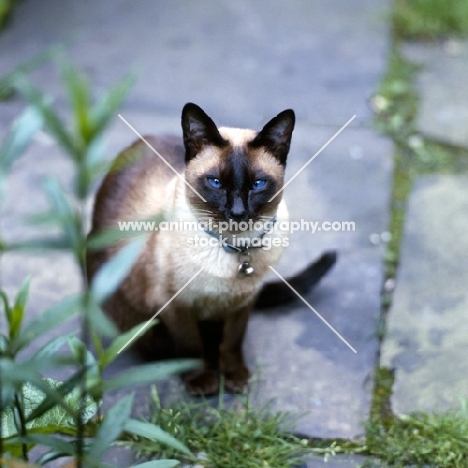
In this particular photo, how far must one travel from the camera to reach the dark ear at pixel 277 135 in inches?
81.2

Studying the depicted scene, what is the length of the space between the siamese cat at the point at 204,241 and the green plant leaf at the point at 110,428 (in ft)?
Answer: 2.52

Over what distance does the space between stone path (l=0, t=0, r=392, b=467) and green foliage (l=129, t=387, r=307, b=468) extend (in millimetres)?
90

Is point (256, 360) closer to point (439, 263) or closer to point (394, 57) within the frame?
point (439, 263)

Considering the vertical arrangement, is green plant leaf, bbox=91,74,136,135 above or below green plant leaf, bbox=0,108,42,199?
above

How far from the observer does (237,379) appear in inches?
94.1

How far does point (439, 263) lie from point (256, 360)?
2.68 feet

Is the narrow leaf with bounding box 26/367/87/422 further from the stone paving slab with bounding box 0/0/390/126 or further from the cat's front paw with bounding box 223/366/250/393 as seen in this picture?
the stone paving slab with bounding box 0/0/390/126

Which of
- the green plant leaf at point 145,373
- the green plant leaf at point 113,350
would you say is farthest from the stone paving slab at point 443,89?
the green plant leaf at point 145,373

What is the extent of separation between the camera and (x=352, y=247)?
2881mm

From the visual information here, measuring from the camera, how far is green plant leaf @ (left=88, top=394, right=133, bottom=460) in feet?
4.44

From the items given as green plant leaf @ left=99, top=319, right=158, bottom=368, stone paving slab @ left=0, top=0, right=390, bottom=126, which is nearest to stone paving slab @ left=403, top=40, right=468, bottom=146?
stone paving slab @ left=0, top=0, right=390, bottom=126

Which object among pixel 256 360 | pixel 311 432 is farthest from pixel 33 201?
pixel 311 432

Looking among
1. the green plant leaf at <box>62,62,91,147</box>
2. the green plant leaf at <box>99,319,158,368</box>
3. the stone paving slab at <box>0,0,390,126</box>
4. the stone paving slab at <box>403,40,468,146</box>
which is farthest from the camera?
the stone paving slab at <box>0,0,390,126</box>

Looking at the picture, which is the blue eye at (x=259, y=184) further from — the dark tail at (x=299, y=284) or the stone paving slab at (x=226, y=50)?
the stone paving slab at (x=226, y=50)
